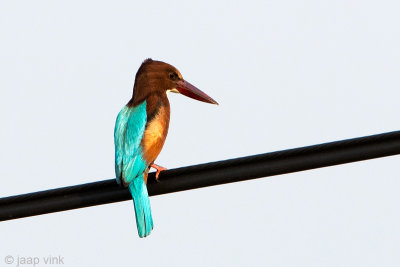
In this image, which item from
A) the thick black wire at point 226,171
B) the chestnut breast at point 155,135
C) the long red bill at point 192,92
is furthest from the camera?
the long red bill at point 192,92

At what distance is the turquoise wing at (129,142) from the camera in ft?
21.5

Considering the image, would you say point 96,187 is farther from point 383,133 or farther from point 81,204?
point 383,133

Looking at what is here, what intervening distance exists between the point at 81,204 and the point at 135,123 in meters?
1.62

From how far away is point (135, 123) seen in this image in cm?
711

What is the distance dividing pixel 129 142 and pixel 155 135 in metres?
0.27

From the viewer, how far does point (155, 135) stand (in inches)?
280

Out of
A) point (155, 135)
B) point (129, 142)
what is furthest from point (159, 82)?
point (129, 142)

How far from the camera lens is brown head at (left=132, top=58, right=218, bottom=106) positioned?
788cm

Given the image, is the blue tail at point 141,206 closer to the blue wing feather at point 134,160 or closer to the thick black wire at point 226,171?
the blue wing feather at point 134,160

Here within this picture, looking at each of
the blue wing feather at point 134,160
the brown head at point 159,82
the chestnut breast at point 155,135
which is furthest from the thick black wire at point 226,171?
the brown head at point 159,82

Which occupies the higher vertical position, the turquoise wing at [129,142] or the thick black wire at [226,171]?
the turquoise wing at [129,142]

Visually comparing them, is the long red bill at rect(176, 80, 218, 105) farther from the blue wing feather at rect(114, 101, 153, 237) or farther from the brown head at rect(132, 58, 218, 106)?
the blue wing feather at rect(114, 101, 153, 237)

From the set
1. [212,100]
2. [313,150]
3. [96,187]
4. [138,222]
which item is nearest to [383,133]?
[313,150]

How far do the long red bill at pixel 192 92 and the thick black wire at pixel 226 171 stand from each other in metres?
2.61
